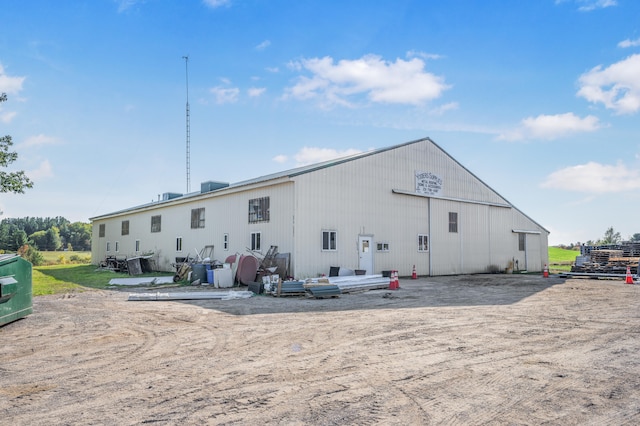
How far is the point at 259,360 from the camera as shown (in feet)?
20.2

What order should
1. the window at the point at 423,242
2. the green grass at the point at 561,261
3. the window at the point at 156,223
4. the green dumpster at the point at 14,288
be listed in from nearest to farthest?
the green dumpster at the point at 14,288 < the window at the point at 423,242 < the window at the point at 156,223 < the green grass at the point at 561,261

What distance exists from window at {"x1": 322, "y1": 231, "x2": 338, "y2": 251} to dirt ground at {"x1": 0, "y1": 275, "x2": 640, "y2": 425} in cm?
815

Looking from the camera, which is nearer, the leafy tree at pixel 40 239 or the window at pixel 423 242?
the window at pixel 423 242

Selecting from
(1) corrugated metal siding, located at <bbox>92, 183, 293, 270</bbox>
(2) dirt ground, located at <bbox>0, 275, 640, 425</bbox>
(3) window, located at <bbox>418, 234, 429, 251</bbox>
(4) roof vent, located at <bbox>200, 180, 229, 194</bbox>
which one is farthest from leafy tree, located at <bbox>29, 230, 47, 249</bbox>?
(2) dirt ground, located at <bbox>0, 275, 640, 425</bbox>

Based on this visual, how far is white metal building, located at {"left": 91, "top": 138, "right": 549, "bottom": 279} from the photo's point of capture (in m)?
18.9

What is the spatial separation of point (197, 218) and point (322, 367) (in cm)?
2034

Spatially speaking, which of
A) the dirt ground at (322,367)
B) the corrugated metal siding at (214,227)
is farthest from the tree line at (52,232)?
the dirt ground at (322,367)

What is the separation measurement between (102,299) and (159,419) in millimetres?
11141

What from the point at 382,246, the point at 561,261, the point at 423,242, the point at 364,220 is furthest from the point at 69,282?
the point at 561,261

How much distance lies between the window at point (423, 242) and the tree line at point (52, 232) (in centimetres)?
8294

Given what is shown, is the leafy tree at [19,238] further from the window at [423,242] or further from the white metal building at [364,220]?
the window at [423,242]

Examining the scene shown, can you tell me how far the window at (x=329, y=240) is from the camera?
19141 millimetres

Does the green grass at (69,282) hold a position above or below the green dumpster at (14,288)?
below

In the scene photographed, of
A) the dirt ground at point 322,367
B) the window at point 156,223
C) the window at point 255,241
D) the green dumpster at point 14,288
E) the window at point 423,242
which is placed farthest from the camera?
the window at point 156,223
